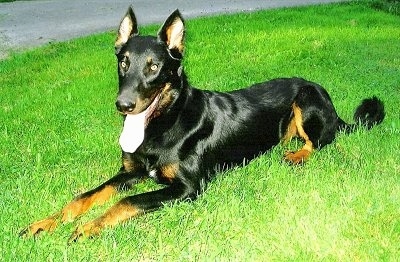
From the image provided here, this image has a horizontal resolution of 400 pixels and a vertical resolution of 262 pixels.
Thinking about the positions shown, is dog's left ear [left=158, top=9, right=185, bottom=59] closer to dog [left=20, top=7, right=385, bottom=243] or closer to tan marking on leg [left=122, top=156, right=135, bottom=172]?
dog [left=20, top=7, right=385, bottom=243]

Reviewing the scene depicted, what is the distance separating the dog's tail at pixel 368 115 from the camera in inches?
262

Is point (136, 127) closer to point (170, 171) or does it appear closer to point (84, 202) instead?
point (170, 171)

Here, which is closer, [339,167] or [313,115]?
[339,167]

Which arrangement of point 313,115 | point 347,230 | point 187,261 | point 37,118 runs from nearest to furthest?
point 187,261
point 347,230
point 313,115
point 37,118

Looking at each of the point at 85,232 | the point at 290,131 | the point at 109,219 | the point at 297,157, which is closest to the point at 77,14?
the point at 290,131

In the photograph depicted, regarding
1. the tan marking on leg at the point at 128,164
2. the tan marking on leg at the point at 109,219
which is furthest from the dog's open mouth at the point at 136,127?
the tan marking on leg at the point at 109,219

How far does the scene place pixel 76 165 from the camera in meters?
5.77

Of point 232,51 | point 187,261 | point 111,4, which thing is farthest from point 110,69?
point 111,4

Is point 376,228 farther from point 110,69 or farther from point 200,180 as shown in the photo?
point 110,69

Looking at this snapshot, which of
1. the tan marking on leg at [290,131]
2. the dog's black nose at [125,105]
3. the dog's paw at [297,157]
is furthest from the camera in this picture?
the tan marking on leg at [290,131]

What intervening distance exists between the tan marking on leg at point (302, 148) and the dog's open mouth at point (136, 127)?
1.67 metres

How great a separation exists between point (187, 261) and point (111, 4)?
16.3 metres

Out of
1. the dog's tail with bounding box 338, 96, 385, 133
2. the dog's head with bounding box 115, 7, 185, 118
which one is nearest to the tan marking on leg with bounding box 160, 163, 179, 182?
the dog's head with bounding box 115, 7, 185, 118

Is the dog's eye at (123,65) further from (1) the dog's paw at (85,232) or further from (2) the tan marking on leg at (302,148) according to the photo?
(2) the tan marking on leg at (302,148)
